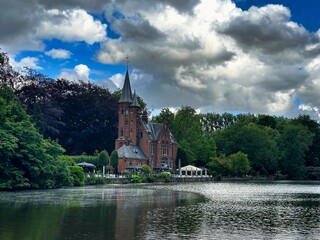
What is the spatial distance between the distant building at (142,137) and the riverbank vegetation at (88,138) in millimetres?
2952

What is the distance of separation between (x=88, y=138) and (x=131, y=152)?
10.2 meters

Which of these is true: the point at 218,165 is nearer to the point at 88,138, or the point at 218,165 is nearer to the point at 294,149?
the point at 294,149

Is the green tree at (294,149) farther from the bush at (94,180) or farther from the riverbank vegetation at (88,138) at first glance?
the bush at (94,180)

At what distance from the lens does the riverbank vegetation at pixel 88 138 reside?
48.7 m

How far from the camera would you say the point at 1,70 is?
241 ft

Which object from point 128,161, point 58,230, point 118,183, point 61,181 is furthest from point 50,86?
point 58,230

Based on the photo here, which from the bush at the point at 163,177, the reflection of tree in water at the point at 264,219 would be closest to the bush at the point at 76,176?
the bush at the point at 163,177

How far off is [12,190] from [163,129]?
52.5 m

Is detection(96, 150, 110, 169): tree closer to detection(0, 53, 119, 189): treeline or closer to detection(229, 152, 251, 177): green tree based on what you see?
detection(0, 53, 119, 189): treeline

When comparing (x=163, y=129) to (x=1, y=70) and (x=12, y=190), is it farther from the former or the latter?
(x=12, y=190)

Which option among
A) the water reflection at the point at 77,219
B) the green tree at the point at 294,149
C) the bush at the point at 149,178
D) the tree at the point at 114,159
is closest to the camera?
the water reflection at the point at 77,219

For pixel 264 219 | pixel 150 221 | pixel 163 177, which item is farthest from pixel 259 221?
pixel 163 177

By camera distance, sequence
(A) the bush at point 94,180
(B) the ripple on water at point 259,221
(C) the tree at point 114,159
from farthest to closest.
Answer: (C) the tree at point 114,159, (A) the bush at point 94,180, (B) the ripple on water at point 259,221

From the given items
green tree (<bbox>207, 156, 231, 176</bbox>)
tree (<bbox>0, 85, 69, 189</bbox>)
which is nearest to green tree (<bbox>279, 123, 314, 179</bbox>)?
green tree (<bbox>207, 156, 231, 176</bbox>)
